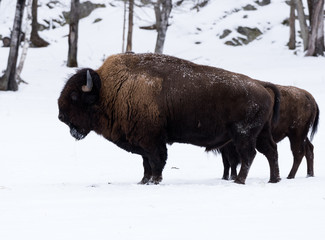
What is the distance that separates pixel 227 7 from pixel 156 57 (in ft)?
103

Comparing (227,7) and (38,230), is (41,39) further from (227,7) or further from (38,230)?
(38,230)

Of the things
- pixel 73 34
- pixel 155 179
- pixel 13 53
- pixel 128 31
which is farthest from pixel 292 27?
Result: pixel 155 179

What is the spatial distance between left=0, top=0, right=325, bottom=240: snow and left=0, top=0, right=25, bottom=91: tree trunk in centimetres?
Result: 49

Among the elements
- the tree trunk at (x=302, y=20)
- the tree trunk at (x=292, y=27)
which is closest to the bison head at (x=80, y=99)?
the tree trunk at (x=302, y=20)

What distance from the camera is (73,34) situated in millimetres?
26375

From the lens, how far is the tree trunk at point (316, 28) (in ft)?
82.3

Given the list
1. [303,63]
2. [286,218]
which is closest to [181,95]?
[286,218]

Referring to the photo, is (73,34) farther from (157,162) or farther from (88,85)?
(157,162)

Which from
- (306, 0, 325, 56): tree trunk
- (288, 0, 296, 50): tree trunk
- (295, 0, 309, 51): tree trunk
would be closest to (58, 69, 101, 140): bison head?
(306, 0, 325, 56): tree trunk

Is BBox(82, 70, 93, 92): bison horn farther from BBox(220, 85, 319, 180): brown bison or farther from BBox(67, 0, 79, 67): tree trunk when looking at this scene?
Result: BBox(67, 0, 79, 67): tree trunk

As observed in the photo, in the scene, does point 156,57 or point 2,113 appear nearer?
point 156,57

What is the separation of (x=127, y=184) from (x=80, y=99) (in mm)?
1447

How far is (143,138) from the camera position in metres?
7.57

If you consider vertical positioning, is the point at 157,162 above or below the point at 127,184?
above
